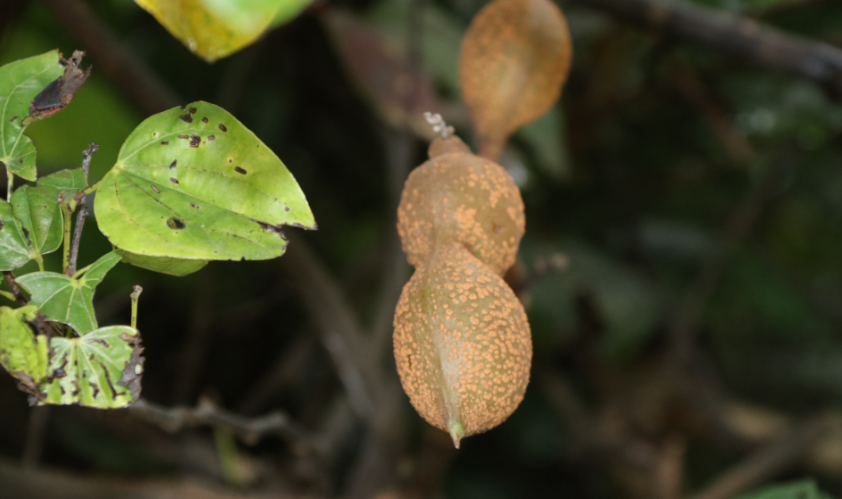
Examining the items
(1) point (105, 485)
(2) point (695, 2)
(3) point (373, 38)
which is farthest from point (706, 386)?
(1) point (105, 485)

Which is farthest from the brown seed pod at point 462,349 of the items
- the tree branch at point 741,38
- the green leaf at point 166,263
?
the tree branch at point 741,38

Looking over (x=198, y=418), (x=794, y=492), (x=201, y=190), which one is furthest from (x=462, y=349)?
(x=794, y=492)

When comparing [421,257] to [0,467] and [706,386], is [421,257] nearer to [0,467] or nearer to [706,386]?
[0,467]

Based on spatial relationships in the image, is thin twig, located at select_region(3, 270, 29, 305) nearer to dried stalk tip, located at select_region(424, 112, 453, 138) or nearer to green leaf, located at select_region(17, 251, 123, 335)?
green leaf, located at select_region(17, 251, 123, 335)

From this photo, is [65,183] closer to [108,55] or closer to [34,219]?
[34,219]

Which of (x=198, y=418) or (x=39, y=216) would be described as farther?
(x=198, y=418)
